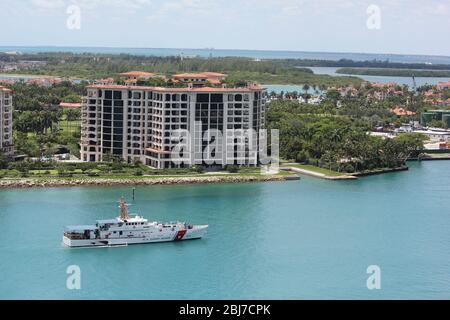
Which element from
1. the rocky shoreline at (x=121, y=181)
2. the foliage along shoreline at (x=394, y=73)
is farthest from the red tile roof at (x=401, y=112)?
the foliage along shoreline at (x=394, y=73)

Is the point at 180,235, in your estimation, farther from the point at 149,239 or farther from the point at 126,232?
the point at 126,232

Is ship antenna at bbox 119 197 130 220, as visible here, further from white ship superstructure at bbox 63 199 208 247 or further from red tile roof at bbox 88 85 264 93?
red tile roof at bbox 88 85 264 93

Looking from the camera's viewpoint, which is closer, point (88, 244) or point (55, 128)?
point (88, 244)

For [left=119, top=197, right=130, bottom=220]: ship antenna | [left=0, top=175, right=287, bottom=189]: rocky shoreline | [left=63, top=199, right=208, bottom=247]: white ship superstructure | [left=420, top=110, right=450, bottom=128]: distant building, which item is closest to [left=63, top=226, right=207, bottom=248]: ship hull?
[left=63, top=199, right=208, bottom=247]: white ship superstructure

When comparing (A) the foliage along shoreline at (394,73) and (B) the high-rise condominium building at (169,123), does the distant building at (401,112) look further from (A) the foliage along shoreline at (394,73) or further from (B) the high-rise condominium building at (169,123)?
(A) the foliage along shoreline at (394,73)
